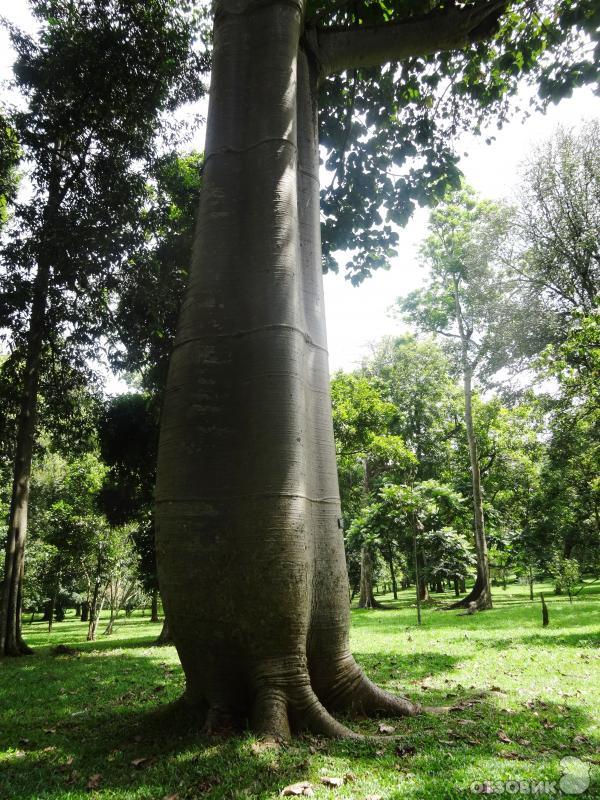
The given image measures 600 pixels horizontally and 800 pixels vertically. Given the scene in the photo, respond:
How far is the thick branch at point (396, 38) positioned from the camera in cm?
557

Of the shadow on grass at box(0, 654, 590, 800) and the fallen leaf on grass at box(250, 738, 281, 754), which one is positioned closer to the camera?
the shadow on grass at box(0, 654, 590, 800)

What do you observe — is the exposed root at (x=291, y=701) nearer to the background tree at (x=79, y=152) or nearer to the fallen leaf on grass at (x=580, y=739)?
the fallen leaf on grass at (x=580, y=739)

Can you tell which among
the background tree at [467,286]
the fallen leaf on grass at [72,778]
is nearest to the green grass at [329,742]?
the fallen leaf on grass at [72,778]

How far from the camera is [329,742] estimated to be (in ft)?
10.8

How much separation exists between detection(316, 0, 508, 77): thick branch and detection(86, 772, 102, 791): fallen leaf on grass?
6.63m

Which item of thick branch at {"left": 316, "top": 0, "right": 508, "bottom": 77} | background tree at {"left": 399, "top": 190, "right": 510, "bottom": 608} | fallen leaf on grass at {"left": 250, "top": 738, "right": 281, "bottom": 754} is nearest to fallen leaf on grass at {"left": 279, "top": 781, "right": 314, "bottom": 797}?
fallen leaf on grass at {"left": 250, "top": 738, "right": 281, "bottom": 754}

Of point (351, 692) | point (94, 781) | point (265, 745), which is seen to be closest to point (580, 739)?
point (351, 692)

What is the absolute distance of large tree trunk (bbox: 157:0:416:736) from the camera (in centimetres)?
348

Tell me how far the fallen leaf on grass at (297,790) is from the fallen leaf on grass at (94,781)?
1075mm

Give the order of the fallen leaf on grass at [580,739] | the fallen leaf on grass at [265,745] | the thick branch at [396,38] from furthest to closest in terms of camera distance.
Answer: the thick branch at [396,38]
the fallen leaf on grass at [580,739]
the fallen leaf on grass at [265,745]

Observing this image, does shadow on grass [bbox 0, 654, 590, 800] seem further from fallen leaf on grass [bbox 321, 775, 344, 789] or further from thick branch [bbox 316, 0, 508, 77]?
thick branch [bbox 316, 0, 508, 77]

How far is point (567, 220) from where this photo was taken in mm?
20953

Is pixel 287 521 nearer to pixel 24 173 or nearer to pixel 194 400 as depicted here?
pixel 194 400

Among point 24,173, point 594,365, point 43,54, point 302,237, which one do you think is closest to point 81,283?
point 24,173
